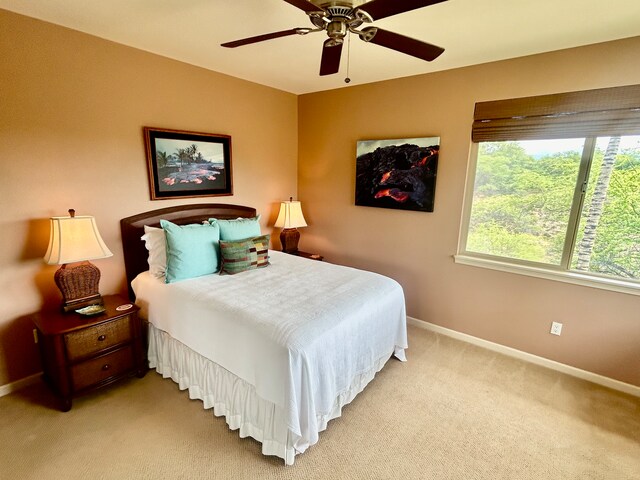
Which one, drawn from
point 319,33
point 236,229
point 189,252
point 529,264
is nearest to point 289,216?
point 236,229

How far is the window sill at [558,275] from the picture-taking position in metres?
2.28

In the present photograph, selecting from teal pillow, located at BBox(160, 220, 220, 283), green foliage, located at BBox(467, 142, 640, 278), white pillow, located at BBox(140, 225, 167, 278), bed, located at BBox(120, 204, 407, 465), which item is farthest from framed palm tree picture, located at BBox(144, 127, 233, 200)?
green foliage, located at BBox(467, 142, 640, 278)

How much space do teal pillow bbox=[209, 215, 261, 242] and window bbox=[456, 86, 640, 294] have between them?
2042 millimetres

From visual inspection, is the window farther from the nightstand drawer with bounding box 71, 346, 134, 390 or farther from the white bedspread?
the nightstand drawer with bounding box 71, 346, 134, 390

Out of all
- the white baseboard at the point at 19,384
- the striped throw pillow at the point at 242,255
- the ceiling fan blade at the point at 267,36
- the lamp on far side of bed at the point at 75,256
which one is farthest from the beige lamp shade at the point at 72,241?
the ceiling fan blade at the point at 267,36

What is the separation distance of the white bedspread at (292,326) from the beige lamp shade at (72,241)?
0.48 metres

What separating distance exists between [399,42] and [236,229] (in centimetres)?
197

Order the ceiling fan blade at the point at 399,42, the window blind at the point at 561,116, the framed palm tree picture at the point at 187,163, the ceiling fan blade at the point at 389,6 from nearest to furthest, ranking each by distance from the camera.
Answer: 1. the ceiling fan blade at the point at 389,6
2. the ceiling fan blade at the point at 399,42
3. the window blind at the point at 561,116
4. the framed palm tree picture at the point at 187,163

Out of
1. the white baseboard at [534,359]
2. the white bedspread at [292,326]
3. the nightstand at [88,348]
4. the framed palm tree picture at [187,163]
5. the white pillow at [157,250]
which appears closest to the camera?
the white bedspread at [292,326]

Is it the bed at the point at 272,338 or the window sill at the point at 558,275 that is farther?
the window sill at the point at 558,275

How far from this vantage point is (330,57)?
181cm

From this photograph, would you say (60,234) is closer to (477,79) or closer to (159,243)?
(159,243)

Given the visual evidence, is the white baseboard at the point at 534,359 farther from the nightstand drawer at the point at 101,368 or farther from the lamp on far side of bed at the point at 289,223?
the nightstand drawer at the point at 101,368

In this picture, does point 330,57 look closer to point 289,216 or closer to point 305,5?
point 305,5
